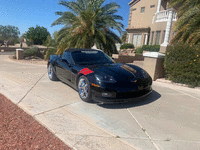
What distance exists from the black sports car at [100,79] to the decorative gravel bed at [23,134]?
1429 millimetres

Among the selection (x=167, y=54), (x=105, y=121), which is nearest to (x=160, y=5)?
(x=167, y=54)

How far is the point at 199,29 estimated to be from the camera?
702 cm

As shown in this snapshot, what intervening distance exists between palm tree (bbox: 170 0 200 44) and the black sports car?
4072mm

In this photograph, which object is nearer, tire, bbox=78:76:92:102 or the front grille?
the front grille

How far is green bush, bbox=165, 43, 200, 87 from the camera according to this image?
6027 mm

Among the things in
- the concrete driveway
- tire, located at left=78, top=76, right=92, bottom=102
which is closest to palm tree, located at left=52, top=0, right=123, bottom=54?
the concrete driveway

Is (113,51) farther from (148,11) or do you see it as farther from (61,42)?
(148,11)

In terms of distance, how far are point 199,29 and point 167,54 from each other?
186 centimetres

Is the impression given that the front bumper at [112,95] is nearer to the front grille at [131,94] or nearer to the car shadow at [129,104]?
the front grille at [131,94]

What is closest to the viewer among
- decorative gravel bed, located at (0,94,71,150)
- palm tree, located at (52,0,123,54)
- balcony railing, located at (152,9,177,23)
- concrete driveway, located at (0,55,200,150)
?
decorative gravel bed, located at (0,94,71,150)

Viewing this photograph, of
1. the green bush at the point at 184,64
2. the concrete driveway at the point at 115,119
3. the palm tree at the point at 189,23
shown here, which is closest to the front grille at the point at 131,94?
the concrete driveway at the point at 115,119

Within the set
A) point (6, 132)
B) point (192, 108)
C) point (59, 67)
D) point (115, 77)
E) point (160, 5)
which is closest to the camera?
point (6, 132)

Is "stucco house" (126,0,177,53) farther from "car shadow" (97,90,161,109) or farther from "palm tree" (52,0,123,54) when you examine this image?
"car shadow" (97,90,161,109)

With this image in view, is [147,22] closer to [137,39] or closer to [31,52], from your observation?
[137,39]
